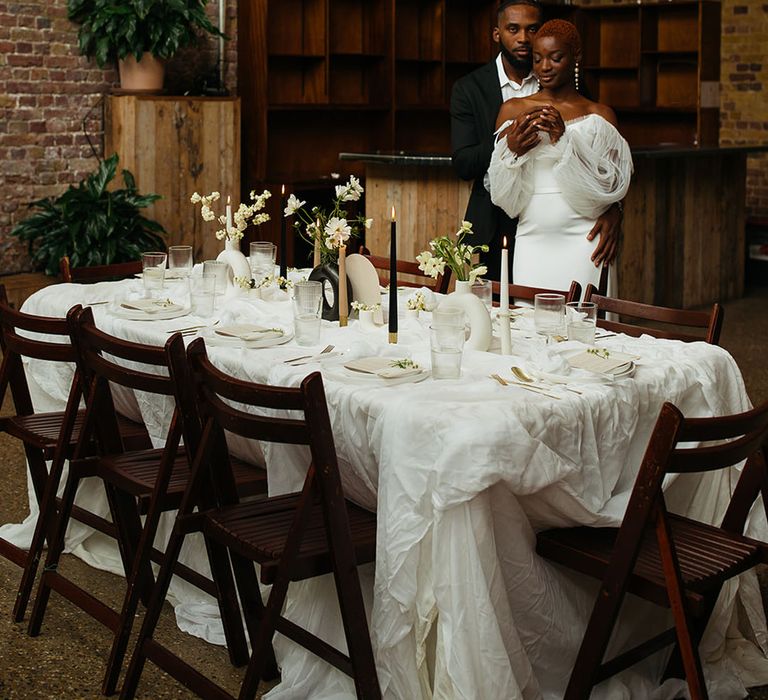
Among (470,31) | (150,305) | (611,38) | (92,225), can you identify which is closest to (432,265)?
(150,305)

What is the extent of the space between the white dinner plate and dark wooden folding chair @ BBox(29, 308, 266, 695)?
0.20 m

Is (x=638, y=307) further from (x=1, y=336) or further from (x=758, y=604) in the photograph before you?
(x=1, y=336)

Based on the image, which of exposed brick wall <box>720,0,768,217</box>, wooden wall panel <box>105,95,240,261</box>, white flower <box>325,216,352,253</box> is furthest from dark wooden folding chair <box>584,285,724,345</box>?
exposed brick wall <box>720,0,768,217</box>

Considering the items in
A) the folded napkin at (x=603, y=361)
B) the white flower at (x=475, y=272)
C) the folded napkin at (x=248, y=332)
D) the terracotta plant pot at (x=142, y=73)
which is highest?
the terracotta plant pot at (x=142, y=73)

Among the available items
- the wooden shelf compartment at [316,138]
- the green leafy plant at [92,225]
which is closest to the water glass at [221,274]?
the green leafy plant at [92,225]

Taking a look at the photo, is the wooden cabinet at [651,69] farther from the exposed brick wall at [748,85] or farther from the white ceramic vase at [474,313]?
the white ceramic vase at [474,313]

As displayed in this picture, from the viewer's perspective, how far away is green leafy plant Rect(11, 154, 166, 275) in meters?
7.07

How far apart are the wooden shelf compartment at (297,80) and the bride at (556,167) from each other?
4377 mm

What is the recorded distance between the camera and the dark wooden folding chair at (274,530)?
2.37 metres

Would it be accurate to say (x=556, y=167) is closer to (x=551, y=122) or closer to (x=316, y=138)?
(x=551, y=122)

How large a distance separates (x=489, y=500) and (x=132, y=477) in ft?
3.41

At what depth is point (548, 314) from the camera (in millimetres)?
3088

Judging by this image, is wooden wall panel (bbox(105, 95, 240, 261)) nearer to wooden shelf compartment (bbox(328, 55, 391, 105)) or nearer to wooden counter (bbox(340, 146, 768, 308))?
wooden counter (bbox(340, 146, 768, 308))

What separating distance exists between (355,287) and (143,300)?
0.70 meters
